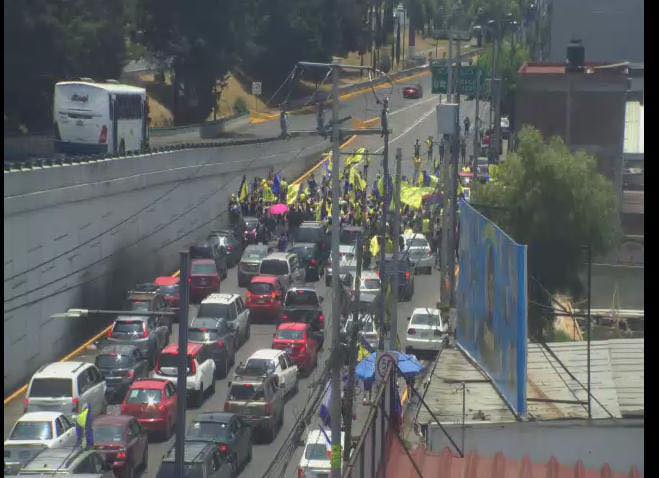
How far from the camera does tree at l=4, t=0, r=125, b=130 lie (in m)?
48.1

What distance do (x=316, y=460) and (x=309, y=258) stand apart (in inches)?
758

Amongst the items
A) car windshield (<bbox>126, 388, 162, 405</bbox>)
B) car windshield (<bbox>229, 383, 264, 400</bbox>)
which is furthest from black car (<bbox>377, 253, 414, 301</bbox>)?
car windshield (<bbox>126, 388, 162, 405</bbox>)

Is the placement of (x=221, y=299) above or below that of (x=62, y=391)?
above

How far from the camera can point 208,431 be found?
68.8ft

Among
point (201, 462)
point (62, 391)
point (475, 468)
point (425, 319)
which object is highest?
Answer: point (475, 468)

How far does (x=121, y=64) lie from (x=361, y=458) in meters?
49.1

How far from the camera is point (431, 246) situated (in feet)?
136

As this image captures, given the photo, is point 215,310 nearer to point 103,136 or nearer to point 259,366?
point 259,366

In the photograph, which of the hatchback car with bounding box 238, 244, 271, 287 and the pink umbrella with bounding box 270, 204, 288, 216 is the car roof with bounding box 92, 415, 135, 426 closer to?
the hatchback car with bounding box 238, 244, 271, 287

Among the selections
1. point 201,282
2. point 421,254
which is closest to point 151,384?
point 201,282

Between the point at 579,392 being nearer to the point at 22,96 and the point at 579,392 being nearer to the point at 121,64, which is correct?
the point at 22,96

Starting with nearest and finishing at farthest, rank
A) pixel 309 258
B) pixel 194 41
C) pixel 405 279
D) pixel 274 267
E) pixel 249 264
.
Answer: pixel 405 279 → pixel 274 267 → pixel 249 264 → pixel 309 258 → pixel 194 41

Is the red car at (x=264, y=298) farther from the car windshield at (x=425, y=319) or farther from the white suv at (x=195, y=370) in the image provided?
the white suv at (x=195, y=370)

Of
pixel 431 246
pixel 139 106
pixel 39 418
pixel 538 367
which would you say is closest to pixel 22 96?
pixel 139 106
